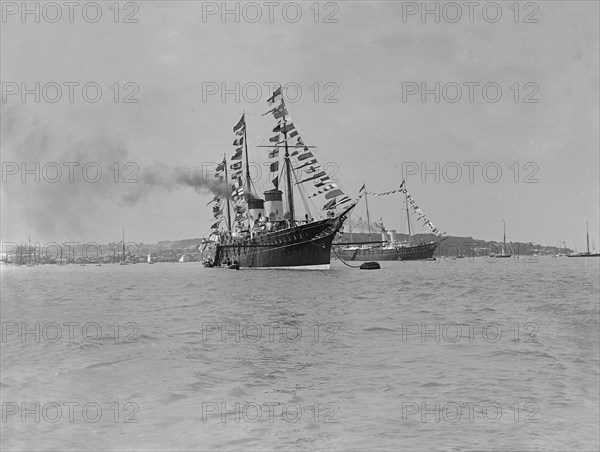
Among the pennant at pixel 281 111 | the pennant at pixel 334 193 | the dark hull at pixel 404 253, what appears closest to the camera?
the pennant at pixel 334 193

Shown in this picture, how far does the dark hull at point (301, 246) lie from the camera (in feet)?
245

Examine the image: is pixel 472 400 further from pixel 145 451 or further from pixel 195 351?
pixel 195 351

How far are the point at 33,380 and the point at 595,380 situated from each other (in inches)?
418

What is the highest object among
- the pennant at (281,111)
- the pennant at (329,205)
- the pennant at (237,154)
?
the pennant at (281,111)

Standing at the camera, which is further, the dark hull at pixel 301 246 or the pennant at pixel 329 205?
the dark hull at pixel 301 246

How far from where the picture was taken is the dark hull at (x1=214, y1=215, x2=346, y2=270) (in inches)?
2943

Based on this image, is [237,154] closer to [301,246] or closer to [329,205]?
[301,246]

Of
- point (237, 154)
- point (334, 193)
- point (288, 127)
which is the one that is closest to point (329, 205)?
point (334, 193)

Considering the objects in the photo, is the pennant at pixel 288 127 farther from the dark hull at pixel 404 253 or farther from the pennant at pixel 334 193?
the dark hull at pixel 404 253

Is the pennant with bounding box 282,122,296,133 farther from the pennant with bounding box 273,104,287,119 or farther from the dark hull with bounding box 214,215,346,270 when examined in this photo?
the dark hull with bounding box 214,215,346,270

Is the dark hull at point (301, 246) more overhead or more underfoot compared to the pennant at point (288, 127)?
more underfoot

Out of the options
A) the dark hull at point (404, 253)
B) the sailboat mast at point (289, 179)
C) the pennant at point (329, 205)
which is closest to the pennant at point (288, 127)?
the sailboat mast at point (289, 179)

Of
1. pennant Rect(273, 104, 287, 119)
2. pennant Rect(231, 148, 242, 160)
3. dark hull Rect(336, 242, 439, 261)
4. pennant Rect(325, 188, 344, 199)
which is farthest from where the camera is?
dark hull Rect(336, 242, 439, 261)

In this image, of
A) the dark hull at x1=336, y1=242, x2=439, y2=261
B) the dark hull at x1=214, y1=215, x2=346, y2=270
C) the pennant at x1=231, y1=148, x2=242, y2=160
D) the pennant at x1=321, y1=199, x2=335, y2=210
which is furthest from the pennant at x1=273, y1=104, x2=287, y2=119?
the dark hull at x1=336, y1=242, x2=439, y2=261
